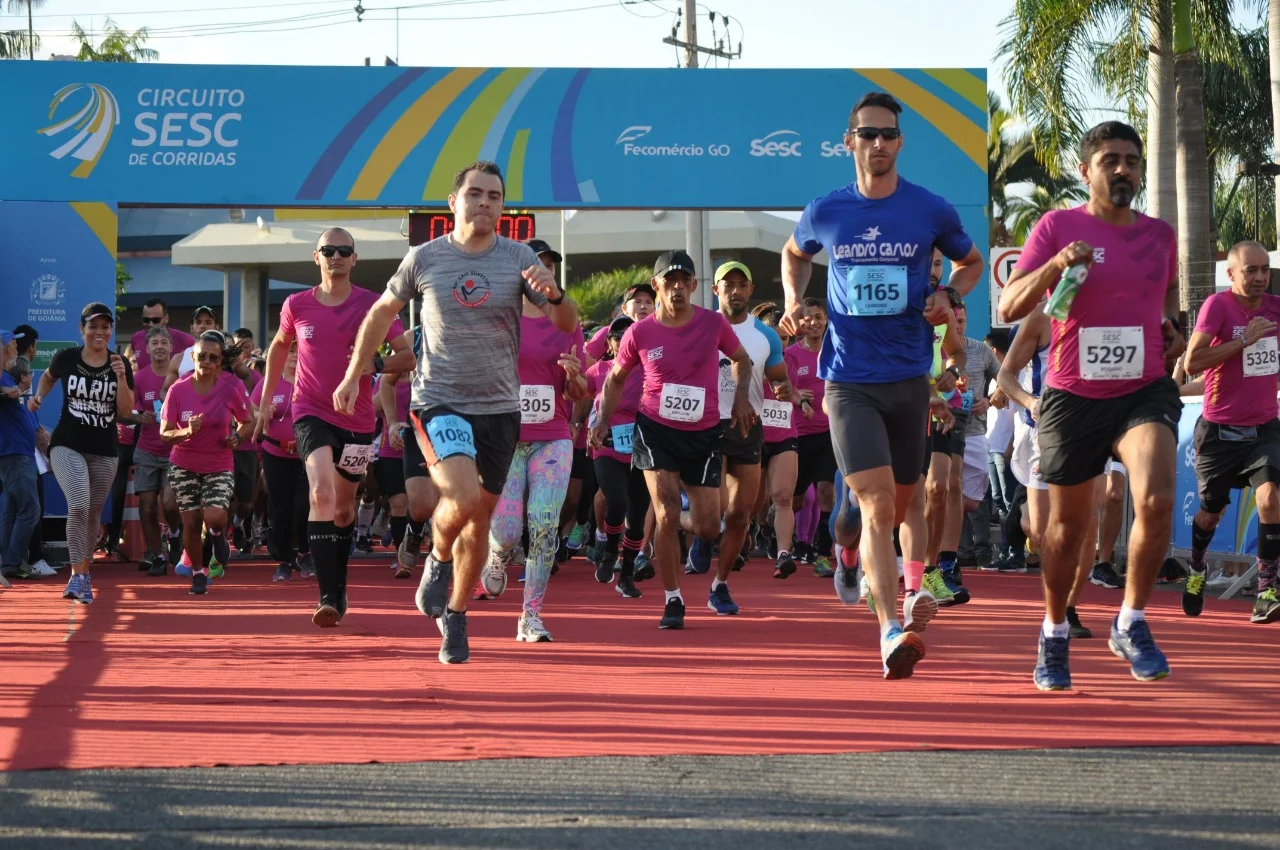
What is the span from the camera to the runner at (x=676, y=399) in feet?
31.6

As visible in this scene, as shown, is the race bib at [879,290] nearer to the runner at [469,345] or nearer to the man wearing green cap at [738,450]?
the runner at [469,345]

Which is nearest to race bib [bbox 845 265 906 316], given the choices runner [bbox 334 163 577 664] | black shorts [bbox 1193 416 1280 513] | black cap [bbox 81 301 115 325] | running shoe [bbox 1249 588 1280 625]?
runner [bbox 334 163 577 664]

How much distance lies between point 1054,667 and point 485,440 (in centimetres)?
262

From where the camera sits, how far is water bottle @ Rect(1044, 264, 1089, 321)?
6059 mm

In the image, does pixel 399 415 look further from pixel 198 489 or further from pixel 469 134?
pixel 469 134

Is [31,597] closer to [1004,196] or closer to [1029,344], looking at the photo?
[1029,344]

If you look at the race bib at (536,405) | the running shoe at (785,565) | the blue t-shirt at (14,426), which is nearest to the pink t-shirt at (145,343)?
the blue t-shirt at (14,426)

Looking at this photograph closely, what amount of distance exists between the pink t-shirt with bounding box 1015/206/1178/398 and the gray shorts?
10.1 meters

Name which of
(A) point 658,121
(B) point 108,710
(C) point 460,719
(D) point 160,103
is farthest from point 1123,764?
(D) point 160,103

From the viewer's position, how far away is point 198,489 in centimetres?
1323

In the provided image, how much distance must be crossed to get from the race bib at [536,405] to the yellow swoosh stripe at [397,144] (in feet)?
28.8

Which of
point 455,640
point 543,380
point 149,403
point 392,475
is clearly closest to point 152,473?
point 149,403

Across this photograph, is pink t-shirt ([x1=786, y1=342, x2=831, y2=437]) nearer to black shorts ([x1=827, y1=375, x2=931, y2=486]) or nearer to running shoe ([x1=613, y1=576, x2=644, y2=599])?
running shoe ([x1=613, y1=576, x2=644, y2=599])

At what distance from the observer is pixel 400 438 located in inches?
416
